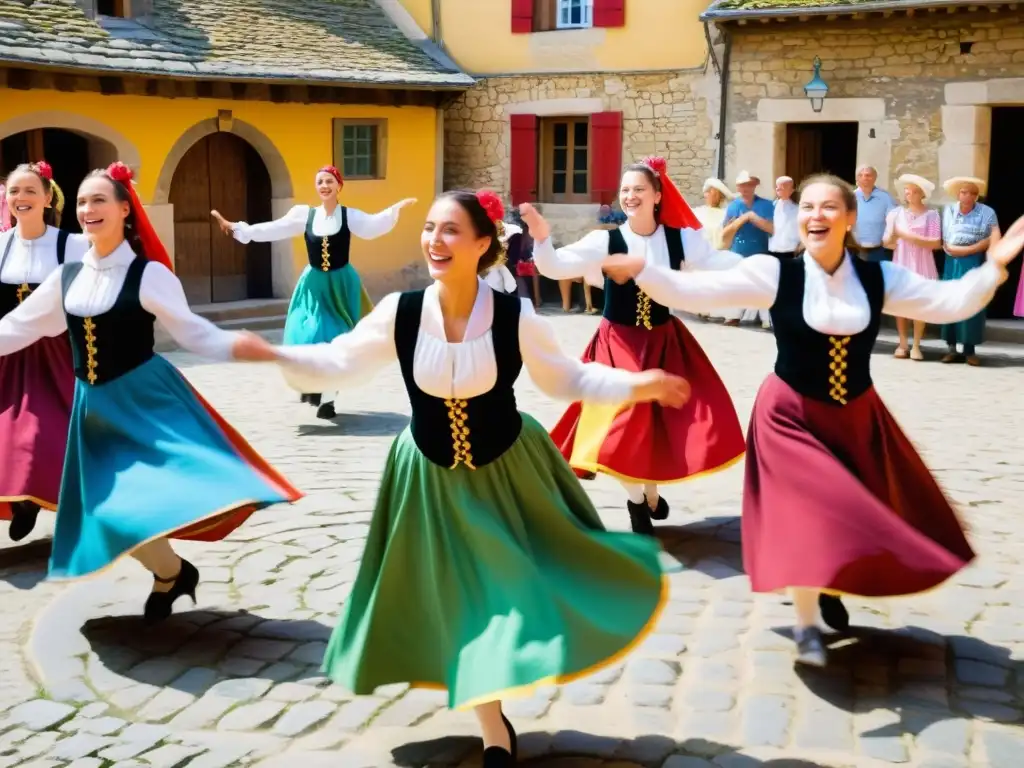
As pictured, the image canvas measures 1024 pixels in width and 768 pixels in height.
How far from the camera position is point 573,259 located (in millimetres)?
6441

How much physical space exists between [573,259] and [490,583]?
9.38 feet

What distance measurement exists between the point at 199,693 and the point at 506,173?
14.8 meters

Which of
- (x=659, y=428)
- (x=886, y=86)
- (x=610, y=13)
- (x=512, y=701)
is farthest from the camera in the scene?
(x=610, y=13)

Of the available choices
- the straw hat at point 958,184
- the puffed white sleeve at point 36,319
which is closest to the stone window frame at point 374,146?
the straw hat at point 958,184

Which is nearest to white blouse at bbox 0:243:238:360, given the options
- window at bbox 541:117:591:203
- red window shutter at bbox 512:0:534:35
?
window at bbox 541:117:591:203

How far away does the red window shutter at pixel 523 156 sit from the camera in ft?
60.6

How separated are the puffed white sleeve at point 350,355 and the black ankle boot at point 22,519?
2742mm

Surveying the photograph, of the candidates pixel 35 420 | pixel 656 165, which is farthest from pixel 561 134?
pixel 35 420

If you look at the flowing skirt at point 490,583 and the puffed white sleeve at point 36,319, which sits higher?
the puffed white sleeve at point 36,319

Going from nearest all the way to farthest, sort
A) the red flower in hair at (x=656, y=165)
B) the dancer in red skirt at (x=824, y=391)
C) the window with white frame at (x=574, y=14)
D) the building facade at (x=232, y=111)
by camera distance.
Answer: the dancer in red skirt at (x=824, y=391)
the red flower in hair at (x=656, y=165)
the building facade at (x=232, y=111)
the window with white frame at (x=574, y=14)

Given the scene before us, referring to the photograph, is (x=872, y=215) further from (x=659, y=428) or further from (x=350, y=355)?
(x=350, y=355)

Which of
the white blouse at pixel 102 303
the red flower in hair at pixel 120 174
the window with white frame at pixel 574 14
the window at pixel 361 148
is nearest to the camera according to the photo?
the white blouse at pixel 102 303

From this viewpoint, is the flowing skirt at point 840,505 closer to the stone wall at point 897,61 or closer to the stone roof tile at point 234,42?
the stone roof tile at point 234,42

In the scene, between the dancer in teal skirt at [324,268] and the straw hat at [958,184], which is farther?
the straw hat at [958,184]
